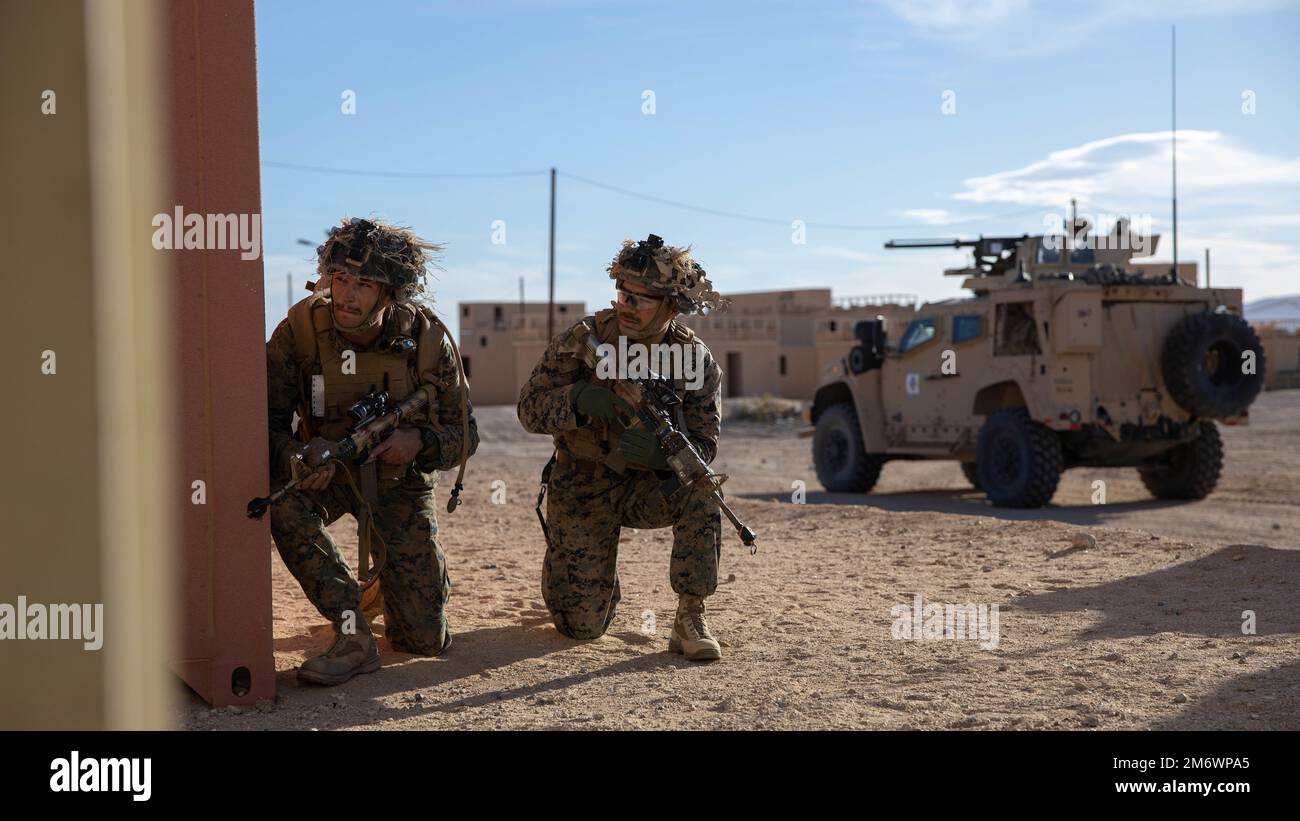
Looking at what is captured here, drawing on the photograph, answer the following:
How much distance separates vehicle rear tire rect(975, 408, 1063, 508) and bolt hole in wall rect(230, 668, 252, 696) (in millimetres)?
8411

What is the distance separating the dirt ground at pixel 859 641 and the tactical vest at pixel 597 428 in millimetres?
765

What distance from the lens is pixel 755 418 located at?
87.1 feet

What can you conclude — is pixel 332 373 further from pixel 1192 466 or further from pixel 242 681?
pixel 1192 466

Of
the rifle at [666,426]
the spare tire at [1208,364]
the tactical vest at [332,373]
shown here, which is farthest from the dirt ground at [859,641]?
the spare tire at [1208,364]

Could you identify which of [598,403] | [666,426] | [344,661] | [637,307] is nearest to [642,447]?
[666,426]

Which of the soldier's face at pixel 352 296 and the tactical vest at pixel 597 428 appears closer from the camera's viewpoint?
the soldier's face at pixel 352 296

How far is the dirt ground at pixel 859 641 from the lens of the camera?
3941 mm

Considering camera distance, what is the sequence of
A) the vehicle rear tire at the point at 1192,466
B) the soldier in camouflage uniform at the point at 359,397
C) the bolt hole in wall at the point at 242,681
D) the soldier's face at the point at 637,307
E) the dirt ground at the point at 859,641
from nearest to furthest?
the dirt ground at the point at 859,641, the bolt hole in wall at the point at 242,681, the soldier in camouflage uniform at the point at 359,397, the soldier's face at the point at 637,307, the vehicle rear tire at the point at 1192,466

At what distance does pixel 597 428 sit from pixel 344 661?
4.40 feet

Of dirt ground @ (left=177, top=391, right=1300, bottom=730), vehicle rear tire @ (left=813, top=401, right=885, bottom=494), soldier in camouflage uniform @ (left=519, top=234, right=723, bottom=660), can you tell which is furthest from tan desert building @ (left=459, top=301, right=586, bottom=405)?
soldier in camouflage uniform @ (left=519, top=234, right=723, bottom=660)

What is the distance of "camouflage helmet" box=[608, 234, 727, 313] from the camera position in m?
4.97

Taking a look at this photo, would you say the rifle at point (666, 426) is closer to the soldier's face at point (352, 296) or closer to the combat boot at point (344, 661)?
the soldier's face at point (352, 296)
